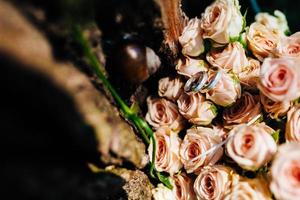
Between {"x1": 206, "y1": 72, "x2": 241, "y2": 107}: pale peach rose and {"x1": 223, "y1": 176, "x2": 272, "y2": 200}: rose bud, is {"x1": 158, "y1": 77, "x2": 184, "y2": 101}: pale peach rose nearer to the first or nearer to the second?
{"x1": 206, "y1": 72, "x2": 241, "y2": 107}: pale peach rose

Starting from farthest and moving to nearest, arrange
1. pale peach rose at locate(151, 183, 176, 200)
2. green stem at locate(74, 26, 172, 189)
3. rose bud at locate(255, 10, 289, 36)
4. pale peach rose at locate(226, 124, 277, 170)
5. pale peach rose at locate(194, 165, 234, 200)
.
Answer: rose bud at locate(255, 10, 289, 36) → pale peach rose at locate(151, 183, 176, 200) → pale peach rose at locate(194, 165, 234, 200) → pale peach rose at locate(226, 124, 277, 170) → green stem at locate(74, 26, 172, 189)

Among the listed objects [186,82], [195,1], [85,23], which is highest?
[195,1]

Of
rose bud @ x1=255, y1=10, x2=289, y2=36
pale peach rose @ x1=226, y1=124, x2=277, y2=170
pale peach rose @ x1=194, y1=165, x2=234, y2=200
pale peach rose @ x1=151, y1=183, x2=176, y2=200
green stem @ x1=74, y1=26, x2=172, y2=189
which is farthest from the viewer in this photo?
rose bud @ x1=255, y1=10, x2=289, y2=36

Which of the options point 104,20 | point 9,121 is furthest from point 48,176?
point 104,20

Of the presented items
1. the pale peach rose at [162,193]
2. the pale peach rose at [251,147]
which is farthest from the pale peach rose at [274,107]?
the pale peach rose at [162,193]

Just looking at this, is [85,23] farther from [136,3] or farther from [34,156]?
[34,156]

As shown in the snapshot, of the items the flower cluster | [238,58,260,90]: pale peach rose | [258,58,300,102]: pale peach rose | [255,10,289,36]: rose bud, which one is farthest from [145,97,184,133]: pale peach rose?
[255,10,289,36]: rose bud
